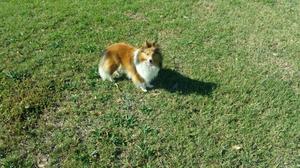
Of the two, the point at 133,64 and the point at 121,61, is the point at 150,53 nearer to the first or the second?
the point at 133,64

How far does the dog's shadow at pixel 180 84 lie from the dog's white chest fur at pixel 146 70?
1.36ft

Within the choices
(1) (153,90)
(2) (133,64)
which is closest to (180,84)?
(1) (153,90)

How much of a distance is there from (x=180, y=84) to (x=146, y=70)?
2.92 feet

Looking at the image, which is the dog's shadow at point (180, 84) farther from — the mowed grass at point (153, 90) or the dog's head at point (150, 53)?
the dog's head at point (150, 53)

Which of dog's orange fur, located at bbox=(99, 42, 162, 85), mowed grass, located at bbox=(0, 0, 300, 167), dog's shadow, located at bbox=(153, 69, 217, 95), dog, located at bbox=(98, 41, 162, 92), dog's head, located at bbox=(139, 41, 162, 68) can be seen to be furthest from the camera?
dog's shadow, located at bbox=(153, 69, 217, 95)

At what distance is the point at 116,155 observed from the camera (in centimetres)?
612

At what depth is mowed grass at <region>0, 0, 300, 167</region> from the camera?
6.23 meters

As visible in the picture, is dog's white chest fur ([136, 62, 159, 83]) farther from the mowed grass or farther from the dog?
the mowed grass

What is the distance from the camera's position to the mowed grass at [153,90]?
6.23 m

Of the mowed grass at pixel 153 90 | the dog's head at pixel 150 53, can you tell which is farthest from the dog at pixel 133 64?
the mowed grass at pixel 153 90

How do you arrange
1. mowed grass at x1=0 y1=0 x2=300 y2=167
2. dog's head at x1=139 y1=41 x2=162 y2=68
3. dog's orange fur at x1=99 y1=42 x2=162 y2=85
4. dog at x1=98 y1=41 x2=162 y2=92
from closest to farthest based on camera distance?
mowed grass at x1=0 y1=0 x2=300 y2=167 → dog's head at x1=139 y1=41 x2=162 y2=68 → dog at x1=98 y1=41 x2=162 y2=92 → dog's orange fur at x1=99 y1=42 x2=162 y2=85

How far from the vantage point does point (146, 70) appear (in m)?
6.90

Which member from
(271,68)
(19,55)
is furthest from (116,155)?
(271,68)

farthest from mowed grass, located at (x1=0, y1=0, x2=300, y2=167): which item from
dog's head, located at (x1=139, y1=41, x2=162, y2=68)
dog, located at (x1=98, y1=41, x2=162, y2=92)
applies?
dog's head, located at (x1=139, y1=41, x2=162, y2=68)
